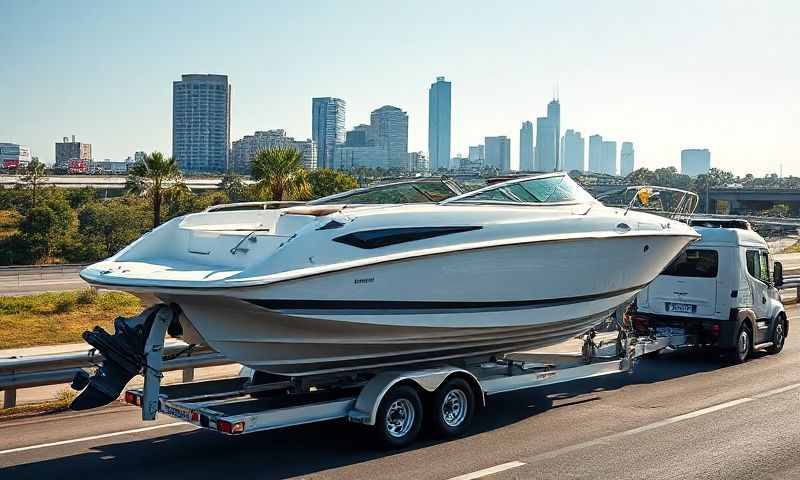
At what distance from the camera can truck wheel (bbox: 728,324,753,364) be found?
44.9 feet

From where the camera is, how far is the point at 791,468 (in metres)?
7.98

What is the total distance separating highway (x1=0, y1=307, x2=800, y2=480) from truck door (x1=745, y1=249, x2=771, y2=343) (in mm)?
2979

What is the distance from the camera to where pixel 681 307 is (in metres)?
14.0

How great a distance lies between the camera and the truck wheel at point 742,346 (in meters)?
13.7

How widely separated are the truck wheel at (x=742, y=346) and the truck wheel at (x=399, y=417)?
7.25 meters

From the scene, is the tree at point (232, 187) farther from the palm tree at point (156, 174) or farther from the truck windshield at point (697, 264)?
the truck windshield at point (697, 264)

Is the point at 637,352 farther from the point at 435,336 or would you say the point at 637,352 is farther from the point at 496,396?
the point at 435,336

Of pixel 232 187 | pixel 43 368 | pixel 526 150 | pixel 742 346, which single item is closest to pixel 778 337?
pixel 742 346

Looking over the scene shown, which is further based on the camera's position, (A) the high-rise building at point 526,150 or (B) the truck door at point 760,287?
(A) the high-rise building at point 526,150

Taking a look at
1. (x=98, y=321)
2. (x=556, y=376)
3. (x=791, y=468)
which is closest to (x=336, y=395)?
(x=556, y=376)

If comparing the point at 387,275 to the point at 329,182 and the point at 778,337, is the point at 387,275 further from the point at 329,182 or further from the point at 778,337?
the point at 329,182

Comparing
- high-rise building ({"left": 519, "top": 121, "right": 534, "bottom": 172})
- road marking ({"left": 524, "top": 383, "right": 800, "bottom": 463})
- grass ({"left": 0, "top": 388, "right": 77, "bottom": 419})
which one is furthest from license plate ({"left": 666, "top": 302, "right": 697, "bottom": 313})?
high-rise building ({"left": 519, "top": 121, "right": 534, "bottom": 172})

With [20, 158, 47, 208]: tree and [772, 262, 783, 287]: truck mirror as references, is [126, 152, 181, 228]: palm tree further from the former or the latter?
[20, 158, 47, 208]: tree

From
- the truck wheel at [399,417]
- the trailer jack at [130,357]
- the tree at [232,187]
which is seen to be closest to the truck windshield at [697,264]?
the truck wheel at [399,417]
